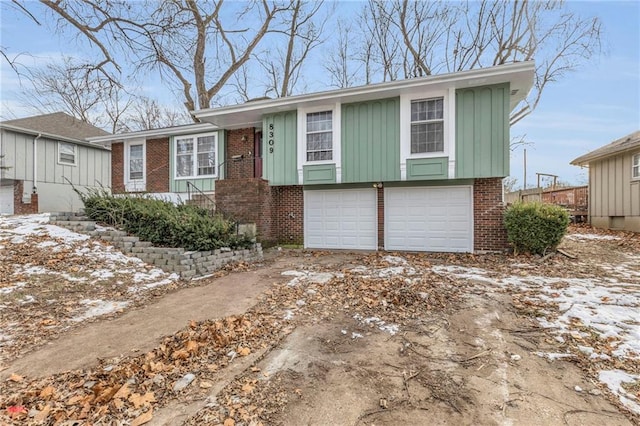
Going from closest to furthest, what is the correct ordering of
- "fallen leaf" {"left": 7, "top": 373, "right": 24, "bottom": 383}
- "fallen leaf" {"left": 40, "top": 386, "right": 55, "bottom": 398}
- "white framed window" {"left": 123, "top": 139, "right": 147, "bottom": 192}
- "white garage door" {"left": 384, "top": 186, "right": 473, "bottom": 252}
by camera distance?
1. "fallen leaf" {"left": 40, "top": 386, "right": 55, "bottom": 398}
2. "fallen leaf" {"left": 7, "top": 373, "right": 24, "bottom": 383}
3. "white garage door" {"left": 384, "top": 186, "right": 473, "bottom": 252}
4. "white framed window" {"left": 123, "top": 139, "right": 147, "bottom": 192}

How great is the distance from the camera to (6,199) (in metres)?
14.6

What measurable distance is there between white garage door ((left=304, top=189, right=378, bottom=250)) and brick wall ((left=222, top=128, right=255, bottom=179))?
2974mm

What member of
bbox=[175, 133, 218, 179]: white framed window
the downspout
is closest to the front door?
bbox=[175, 133, 218, 179]: white framed window

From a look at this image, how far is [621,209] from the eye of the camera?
1250cm

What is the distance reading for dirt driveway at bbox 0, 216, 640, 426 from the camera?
2.32m

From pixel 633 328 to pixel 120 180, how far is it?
643 inches

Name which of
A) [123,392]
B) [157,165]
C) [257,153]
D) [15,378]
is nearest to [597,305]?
[123,392]

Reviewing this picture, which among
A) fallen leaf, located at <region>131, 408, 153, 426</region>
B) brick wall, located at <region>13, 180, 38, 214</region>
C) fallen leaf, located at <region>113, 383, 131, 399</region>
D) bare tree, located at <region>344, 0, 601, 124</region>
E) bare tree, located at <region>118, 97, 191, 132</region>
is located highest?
bare tree, located at <region>344, 0, 601, 124</region>

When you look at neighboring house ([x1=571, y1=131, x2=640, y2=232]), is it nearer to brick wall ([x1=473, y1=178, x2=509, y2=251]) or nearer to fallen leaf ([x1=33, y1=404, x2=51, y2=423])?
brick wall ([x1=473, y1=178, x2=509, y2=251])

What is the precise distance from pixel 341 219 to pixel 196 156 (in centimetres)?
668

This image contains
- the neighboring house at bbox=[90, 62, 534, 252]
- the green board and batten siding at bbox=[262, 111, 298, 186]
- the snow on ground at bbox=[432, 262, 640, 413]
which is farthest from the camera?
the green board and batten siding at bbox=[262, 111, 298, 186]

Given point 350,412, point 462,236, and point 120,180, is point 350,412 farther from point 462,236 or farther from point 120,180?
point 120,180

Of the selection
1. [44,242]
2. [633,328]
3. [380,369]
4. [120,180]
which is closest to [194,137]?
[120,180]

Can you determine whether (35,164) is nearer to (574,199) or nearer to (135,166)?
(135,166)
